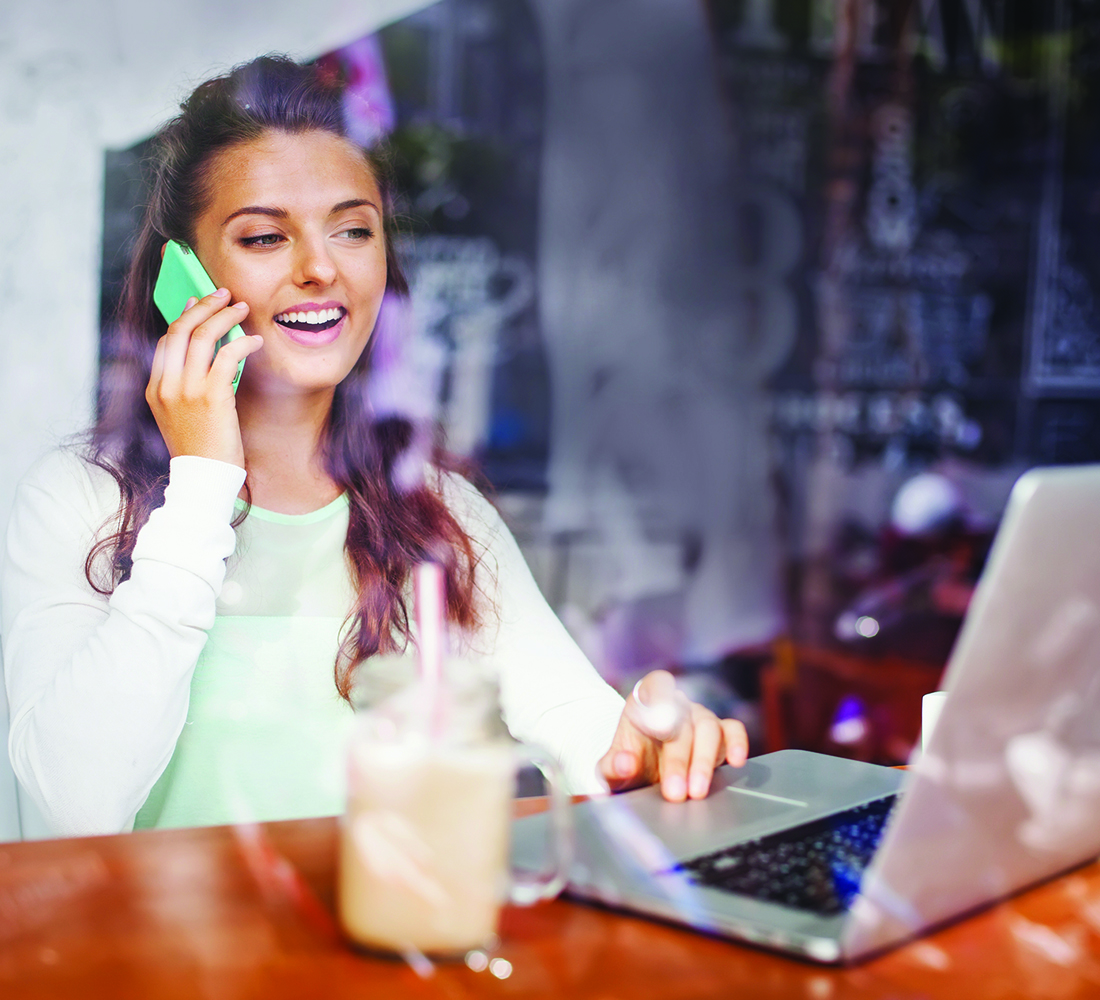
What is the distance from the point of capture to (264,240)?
132 centimetres

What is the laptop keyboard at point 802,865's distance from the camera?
0.62 metres

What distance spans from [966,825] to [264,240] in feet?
3.40

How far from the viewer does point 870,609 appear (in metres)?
3.30

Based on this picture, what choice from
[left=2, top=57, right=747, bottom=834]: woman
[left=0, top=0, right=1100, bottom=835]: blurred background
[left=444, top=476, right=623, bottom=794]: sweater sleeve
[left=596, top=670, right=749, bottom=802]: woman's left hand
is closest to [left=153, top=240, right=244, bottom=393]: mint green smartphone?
[left=2, top=57, right=747, bottom=834]: woman

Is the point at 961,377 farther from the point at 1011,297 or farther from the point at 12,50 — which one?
the point at 12,50

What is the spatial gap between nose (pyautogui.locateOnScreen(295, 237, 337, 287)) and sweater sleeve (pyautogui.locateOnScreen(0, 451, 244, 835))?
34 centimetres

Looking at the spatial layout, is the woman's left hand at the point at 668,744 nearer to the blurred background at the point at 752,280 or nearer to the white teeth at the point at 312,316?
the white teeth at the point at 312,316

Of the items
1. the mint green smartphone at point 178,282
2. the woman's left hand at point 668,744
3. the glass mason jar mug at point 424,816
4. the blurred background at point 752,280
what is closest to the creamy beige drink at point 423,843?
the glass mason jar mug at point 424,816

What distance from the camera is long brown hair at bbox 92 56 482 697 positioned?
1280 millimetres

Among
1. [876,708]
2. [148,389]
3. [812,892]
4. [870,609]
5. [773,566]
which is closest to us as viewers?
[812,892]

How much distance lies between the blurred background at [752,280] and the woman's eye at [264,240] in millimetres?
2317

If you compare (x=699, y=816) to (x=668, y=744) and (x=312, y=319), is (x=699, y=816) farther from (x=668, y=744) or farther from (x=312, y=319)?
(x=312, y=319)

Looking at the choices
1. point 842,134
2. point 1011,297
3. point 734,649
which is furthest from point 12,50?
point 1011,297

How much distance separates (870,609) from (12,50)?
8.59 feet
